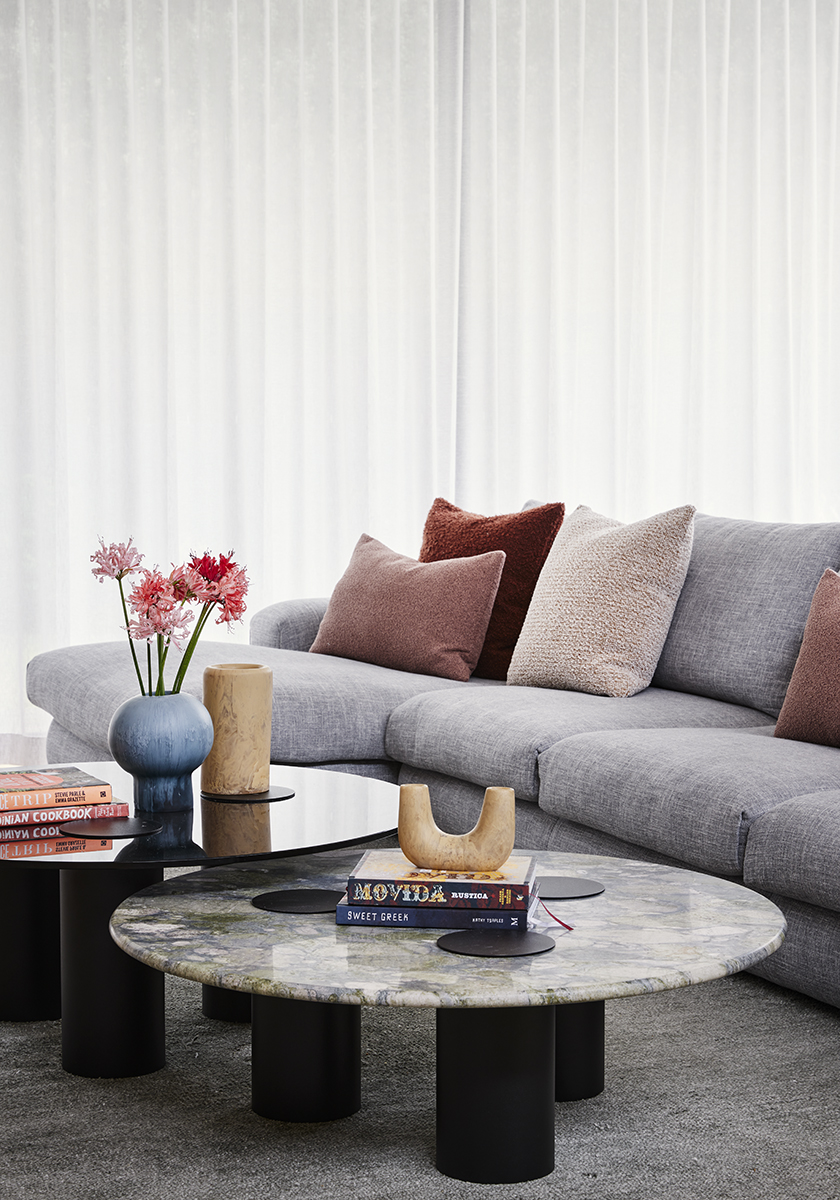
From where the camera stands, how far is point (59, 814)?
1.93m

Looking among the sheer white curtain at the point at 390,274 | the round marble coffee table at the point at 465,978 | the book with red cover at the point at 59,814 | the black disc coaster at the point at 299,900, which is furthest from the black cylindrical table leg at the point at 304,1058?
the sheer white curtain at the point at 390,274

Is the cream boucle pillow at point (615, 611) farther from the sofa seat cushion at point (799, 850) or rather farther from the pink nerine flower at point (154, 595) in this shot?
the pink nerine flower at point (154, 595)

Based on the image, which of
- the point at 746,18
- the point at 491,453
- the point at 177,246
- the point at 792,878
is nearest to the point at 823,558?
the point at 792,878

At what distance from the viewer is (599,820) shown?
2.40m

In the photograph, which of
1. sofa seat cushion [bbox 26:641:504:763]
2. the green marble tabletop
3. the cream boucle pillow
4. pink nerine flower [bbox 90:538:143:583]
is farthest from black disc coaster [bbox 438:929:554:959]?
the cream boucle pillow

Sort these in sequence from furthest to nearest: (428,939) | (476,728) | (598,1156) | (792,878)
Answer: (476,728) → (792,878) → (598,1156) → (428,939)

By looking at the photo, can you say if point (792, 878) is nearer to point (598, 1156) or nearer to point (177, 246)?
point (598, 1156)

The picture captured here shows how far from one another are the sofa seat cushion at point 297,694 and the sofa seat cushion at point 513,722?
84 millimetres

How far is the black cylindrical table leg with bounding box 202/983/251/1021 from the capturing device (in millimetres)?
2066

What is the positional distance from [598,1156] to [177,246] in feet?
13.2

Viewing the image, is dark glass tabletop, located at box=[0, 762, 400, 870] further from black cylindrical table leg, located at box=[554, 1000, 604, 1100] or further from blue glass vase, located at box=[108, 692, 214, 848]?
black cylindrical table leg, located at box=[554, 1000, 604, 1100]

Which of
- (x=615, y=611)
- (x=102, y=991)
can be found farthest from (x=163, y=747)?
(x=615, y=611)

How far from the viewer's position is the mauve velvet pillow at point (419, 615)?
135 inches

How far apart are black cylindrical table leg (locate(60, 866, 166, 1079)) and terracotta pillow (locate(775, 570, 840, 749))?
1.38 m
